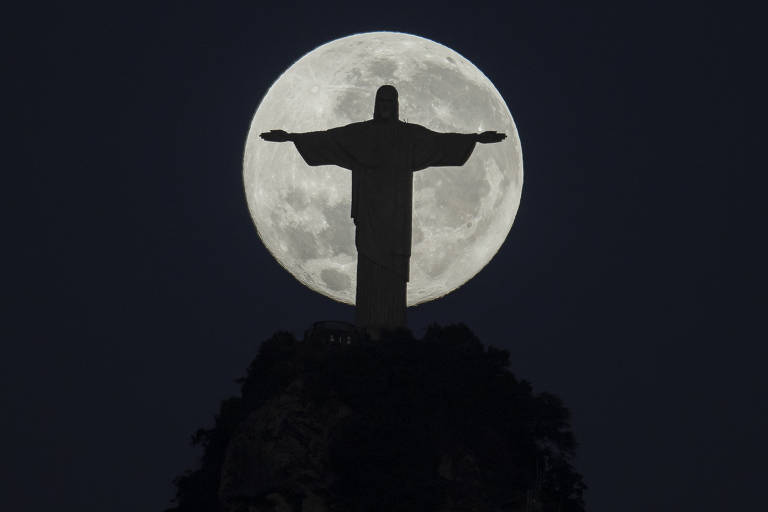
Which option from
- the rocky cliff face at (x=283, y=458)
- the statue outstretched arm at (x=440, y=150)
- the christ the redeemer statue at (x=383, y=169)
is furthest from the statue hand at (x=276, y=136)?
the rocky cliff face at (x=283, y=458)

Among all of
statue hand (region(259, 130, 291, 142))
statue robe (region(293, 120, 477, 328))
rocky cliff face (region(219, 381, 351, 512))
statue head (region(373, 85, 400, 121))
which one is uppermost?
statue head (region(373, 85, 400, 121))

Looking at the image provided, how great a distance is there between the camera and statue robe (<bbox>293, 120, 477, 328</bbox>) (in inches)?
2349

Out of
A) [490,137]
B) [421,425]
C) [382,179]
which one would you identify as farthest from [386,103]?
[421,425]

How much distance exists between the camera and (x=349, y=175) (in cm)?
6150

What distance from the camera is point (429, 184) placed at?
61.4 m

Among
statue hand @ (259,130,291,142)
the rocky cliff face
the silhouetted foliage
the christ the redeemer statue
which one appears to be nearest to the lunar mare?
the christ the redeemer statue

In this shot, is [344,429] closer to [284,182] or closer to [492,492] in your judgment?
[492,492]

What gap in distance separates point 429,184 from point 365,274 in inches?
123

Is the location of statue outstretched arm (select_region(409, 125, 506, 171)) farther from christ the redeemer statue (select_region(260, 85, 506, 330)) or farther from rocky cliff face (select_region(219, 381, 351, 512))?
rocky cliff face (select_region(219, 381, 351, 512))

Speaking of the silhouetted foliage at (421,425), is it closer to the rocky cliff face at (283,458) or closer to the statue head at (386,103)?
the rocky cliff face at (283,458)

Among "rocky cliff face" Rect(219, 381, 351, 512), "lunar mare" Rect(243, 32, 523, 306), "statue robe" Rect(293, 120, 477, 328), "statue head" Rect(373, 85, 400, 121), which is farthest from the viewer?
"lunar mare" Rect(243, 32, 523, 306)

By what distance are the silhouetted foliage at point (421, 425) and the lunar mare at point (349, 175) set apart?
12.6 feet

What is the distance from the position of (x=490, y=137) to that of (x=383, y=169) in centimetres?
265

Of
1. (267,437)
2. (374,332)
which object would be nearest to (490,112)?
(374,332)
